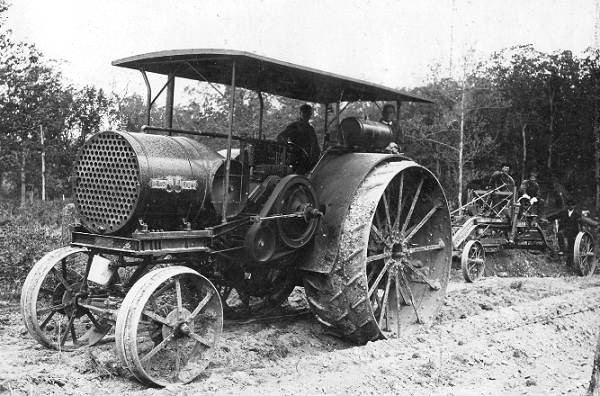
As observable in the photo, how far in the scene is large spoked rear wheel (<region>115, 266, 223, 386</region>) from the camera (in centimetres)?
436

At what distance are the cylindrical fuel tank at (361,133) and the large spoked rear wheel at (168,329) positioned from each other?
2.69 m

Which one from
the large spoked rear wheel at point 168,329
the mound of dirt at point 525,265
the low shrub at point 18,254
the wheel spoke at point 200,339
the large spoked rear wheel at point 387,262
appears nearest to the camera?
the large spoked rear wheel at point 168,329

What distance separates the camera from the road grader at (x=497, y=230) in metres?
11.9

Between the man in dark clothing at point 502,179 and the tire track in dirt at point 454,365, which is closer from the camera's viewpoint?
the tire track in dirt at point 454,365

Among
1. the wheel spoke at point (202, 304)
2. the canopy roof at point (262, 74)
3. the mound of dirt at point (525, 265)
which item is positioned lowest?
the mound of dirt at point (525, 265)

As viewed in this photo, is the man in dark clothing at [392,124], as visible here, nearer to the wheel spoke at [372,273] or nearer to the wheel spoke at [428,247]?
the wheel spoke at [428,247]

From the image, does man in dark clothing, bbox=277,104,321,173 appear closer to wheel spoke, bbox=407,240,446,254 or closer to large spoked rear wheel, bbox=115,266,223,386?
wheel spoke, bbox=407,240,446,254

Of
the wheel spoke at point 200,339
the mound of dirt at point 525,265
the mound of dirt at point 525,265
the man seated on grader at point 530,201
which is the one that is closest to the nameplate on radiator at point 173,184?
the wheel spoke at point 200,339

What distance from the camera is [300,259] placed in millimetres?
6242

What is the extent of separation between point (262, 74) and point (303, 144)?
109 cm

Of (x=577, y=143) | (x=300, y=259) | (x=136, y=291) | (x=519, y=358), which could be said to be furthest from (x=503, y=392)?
(x=577, y=143)

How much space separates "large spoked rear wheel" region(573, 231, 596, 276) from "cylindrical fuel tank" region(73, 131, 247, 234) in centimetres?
1021

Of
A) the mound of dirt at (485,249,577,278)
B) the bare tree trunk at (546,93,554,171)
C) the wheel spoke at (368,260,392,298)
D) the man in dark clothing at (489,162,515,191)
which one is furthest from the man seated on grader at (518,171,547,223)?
the bare tree trunk at (546,93,554,171)

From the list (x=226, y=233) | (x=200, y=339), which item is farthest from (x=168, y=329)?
(x=226, y=233)
